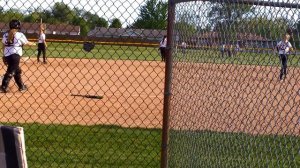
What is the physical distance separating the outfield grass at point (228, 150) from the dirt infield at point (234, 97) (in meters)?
0.07

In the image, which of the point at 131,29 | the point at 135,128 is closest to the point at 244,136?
the point at 131,29

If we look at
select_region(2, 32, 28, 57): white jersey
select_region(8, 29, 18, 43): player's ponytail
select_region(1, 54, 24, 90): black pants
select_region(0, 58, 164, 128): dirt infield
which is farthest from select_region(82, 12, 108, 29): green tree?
select_region(1, 54, 24, 90): black pants

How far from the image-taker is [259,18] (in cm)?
344

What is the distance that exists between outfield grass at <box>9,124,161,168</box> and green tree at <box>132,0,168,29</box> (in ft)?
4.90

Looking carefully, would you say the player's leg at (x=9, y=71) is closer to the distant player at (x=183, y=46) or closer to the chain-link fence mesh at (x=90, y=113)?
the chain-link fence mesh at (x=90, y=113)

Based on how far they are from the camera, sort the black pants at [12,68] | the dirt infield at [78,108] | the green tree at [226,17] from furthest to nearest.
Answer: the black pants at [12,68] < the dirt infield at [78,108] < the green tree at [226,17]

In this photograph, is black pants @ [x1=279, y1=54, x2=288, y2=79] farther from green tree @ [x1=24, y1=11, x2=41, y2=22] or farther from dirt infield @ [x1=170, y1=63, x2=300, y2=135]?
green tree @ [x1=24, y1=11, x2=41, y2=22]

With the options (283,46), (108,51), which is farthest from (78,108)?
(108,51)

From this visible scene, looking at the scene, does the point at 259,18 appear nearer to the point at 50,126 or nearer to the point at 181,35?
the point at 181,35

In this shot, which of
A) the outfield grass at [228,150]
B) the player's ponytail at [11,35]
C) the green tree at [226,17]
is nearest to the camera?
the green tree at [226,17]

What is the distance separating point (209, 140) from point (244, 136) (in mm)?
299

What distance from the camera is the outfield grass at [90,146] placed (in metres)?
6.73

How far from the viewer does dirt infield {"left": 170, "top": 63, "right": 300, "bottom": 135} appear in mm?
3684

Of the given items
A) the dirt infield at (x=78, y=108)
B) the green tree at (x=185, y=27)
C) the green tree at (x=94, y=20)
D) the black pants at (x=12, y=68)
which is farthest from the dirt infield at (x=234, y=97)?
the black pants at (x=12, y=68)
